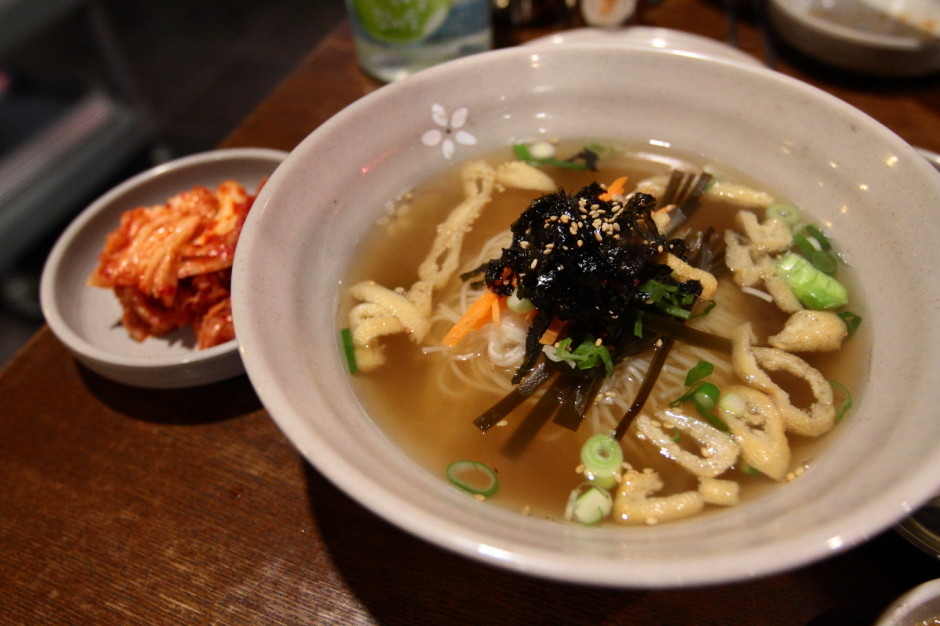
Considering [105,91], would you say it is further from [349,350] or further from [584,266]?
[584,266]

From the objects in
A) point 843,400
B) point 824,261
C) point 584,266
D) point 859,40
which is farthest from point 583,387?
point 859,40

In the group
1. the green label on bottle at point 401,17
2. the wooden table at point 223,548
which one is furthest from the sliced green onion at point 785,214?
the green label on bottle at point 401,17

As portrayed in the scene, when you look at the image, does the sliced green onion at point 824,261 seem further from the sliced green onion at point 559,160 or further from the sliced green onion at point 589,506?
the sliced green onion at point 589,506

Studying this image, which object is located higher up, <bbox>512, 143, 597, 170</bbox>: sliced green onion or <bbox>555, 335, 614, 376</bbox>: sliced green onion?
<bbox>512, 143, 597, 170</bbox>: sliced green onion

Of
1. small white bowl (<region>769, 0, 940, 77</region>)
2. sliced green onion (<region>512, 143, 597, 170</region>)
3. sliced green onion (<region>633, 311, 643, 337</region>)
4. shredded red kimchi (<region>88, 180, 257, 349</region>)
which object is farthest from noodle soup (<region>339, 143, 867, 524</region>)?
small white bowl (<region>769, 0, 940, 77</region>)

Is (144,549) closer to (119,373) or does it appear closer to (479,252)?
(119,373)

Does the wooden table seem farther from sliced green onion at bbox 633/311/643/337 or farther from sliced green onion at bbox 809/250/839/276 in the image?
sliced green onion at bbox 809/250/839/276

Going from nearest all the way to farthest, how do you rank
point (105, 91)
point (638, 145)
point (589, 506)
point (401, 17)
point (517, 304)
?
point (589, 506) < point (517, 304) < point (638, 145) < point (401, 17) < point (105, 91)
